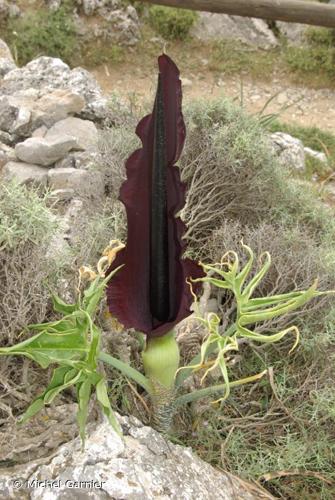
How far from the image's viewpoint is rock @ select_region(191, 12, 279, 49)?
3.97 m

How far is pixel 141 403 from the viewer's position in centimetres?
105

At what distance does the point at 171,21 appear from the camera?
3859mm

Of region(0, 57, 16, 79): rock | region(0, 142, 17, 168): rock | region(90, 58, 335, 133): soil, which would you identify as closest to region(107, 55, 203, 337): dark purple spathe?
region(0, 142, 17, 168): rock

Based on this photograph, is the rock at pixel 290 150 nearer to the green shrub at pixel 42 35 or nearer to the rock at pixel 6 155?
the rock at pixel 6 155

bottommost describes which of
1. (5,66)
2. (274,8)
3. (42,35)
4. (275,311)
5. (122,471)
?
(42,35)

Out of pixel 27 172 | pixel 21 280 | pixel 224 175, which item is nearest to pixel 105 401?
pixel 21 280

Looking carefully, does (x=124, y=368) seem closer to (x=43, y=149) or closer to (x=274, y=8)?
(x=274, y=8)

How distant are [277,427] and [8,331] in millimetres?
489

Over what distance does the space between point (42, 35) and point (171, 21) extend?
81 cm

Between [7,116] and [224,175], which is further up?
[224,175]

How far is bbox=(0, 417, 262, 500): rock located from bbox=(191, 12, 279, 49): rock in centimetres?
343

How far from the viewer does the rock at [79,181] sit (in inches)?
56.6

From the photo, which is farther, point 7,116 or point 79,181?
point 7,116

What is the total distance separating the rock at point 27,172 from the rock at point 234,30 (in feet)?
8.49
